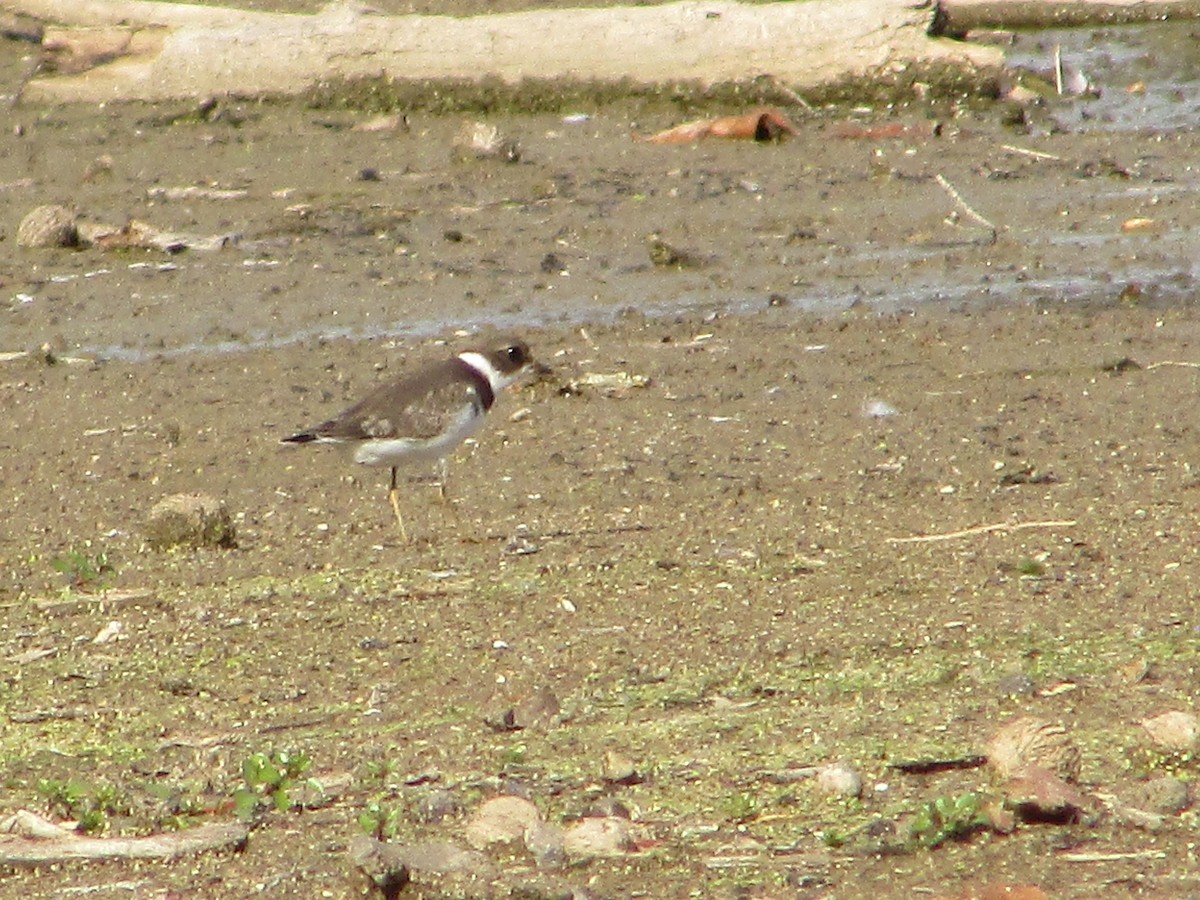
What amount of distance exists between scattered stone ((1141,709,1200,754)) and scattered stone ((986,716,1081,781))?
0.25 meters

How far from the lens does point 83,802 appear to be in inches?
180

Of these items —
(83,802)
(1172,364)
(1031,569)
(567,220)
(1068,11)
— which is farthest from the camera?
(1068,11)

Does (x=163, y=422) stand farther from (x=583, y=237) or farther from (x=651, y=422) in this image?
(x=583, y=237)

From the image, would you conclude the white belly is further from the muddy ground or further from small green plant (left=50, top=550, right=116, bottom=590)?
small green plant (left=50, top=550, right=116, bottom=590)

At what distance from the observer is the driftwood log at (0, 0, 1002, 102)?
14.3 meters

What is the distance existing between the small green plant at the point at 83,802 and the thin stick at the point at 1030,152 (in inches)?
400

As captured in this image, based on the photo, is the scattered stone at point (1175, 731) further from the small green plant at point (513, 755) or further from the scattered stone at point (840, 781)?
the small green plant at point (513, 755)

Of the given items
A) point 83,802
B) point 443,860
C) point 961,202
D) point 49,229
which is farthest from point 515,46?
point 443,860

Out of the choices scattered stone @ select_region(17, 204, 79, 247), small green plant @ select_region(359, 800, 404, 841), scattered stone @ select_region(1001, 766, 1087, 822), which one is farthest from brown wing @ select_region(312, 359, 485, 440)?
scattered stone @ select_region(17, 204, 79, 247)

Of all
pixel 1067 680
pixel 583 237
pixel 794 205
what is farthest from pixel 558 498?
pixel 794 205

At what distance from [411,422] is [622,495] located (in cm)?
82

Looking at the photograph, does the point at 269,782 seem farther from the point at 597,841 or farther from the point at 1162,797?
the point at 1162,797

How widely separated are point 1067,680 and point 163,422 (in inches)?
188

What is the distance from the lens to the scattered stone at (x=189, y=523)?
689cm
